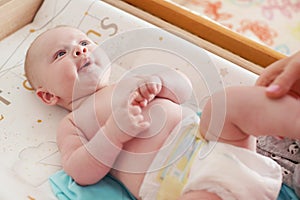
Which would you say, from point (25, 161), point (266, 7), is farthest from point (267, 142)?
point (266, 7)

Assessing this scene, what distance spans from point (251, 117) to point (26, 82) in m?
0.71

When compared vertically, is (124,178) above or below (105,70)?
below

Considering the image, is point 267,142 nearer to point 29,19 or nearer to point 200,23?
point 200,23

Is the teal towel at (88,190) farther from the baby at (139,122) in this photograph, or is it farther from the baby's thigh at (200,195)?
the baby's thigh at (200,195)

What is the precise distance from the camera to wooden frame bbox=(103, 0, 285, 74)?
1348mm

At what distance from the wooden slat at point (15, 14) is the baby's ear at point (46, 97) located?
326 mm

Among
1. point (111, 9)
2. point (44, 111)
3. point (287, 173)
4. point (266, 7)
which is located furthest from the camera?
point (266, 7)

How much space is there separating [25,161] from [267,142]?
583mm

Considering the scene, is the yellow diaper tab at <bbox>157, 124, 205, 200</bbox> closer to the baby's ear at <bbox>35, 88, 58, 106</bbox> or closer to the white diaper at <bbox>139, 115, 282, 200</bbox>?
the white diaper at <bbox>139, 115, 282, 200</bbox>

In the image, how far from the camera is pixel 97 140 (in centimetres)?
110

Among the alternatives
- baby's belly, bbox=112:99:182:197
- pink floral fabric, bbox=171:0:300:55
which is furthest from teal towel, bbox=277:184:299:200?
pink floral fabric, bbox=171:0:300:55

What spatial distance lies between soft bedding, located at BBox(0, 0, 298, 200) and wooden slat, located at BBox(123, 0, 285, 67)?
3.1 inches

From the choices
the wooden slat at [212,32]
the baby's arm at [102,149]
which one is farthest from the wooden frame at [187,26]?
the baby's arm at [102,149]

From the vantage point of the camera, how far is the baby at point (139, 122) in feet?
3.12
